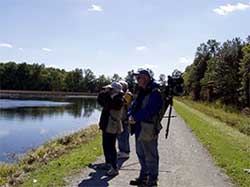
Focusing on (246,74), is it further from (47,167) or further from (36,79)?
(36,79)

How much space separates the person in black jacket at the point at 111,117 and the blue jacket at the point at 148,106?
119 cm

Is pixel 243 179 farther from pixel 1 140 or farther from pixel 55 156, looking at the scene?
pixel 1 140

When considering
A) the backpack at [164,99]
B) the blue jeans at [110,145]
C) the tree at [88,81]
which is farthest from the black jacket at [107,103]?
the tree at [88,81]

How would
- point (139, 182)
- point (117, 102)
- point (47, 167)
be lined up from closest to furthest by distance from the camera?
point (139, 182) → point (117, 102) → point (47, 167)

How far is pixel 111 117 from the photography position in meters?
9.31

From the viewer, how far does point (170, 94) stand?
25.9 ft

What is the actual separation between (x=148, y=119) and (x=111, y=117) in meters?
1.76

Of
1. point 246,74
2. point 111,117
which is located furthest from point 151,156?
point 246,74

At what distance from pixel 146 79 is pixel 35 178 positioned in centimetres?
333

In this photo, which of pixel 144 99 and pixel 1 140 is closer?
pixel 144 99

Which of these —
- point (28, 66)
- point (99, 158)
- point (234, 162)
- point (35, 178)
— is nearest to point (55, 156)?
point (99, 158)

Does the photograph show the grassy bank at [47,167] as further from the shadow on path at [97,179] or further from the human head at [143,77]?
the human head at [143,77]

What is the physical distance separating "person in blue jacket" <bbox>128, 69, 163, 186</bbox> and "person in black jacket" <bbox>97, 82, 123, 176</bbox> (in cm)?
108

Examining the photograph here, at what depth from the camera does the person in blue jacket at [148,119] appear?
7658 millimetres
